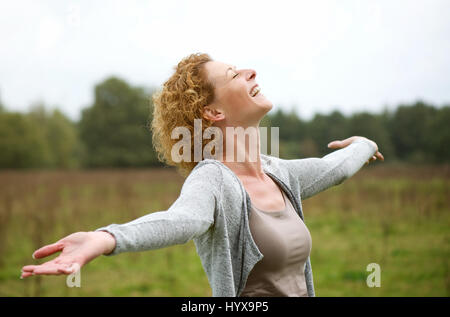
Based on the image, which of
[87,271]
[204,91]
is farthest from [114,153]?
[204,91]

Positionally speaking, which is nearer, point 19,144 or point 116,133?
point 19,144

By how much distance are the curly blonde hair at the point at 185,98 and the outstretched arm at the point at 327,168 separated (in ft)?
1.71

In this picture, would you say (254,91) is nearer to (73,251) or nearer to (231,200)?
(231,200)

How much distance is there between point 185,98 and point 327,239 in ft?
19.3

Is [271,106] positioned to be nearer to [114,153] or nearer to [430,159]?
[430,159]

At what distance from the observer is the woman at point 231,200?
Result: 1.34 m

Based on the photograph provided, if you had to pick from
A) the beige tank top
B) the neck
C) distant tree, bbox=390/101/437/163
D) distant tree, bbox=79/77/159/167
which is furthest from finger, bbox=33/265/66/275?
distant tree, bbox=79/77/159/167

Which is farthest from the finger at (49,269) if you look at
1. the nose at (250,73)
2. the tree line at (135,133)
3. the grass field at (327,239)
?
the grass field at (327,239)

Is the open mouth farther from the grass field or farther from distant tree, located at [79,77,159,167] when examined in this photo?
distant tree, located at [79,77,159,167]

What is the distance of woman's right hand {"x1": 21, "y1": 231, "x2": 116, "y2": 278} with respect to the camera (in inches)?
37.8

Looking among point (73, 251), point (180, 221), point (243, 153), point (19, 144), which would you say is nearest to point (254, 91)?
point (243, 153)

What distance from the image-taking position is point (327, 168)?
2074 millimetres

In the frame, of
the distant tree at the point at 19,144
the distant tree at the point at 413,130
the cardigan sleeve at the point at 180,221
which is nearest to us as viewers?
the cardigan sleeve at the point at 180,221

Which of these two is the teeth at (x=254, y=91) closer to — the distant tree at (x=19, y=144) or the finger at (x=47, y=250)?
the finger at (x=47, y=250)
